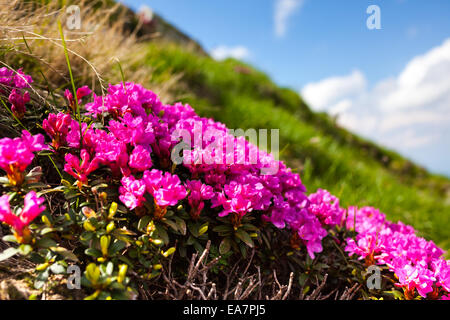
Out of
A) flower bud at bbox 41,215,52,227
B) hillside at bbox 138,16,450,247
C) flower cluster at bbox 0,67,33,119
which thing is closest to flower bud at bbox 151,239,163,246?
flower bud at bbox 41,215,52,227

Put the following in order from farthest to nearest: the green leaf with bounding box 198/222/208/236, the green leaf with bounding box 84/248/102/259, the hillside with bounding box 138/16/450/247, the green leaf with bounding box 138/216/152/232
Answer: the hillside with bounding box 138/16/450/247
the green leaf with bounding box 198/222/208/236
the green leaf with bounding box 138/216/152/232
the green leaf with bounding box 84/248/102/259

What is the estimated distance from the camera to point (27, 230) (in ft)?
4.25

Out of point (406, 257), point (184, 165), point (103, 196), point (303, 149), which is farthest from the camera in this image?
point (303, 149)

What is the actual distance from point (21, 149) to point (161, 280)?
0.93 m

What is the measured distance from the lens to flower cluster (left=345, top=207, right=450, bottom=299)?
5.42ft

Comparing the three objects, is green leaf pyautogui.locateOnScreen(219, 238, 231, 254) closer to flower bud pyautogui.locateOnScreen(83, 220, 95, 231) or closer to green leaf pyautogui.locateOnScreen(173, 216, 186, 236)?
green leaf pyautogui.locateOnScreen(173, 216, 186, 236)

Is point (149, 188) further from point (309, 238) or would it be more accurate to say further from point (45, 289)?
point (309, 238)

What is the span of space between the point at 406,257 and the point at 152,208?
1.54 m

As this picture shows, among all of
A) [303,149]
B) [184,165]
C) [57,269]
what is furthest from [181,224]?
[303,149]

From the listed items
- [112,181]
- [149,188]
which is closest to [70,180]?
[112,181]

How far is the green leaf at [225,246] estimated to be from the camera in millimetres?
1636

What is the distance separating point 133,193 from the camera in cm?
145

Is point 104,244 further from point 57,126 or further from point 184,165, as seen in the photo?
point 57,126

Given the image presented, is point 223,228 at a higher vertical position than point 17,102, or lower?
lower
